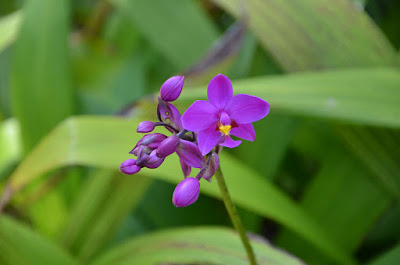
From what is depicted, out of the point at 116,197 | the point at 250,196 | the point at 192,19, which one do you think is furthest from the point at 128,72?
the point at 250,196

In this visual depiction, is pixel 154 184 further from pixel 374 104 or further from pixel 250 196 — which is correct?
pixel 374 104

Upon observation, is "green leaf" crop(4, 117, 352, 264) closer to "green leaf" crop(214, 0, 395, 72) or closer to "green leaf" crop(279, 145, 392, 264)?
Answer: "green leaf" crop(279, 145, 392, 264)

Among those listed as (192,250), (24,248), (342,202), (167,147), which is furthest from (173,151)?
(342,202)

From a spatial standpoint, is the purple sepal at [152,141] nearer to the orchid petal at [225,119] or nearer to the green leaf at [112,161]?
the orchid petal at [225,119]

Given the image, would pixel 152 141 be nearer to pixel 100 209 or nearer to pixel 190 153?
pixel 190 153

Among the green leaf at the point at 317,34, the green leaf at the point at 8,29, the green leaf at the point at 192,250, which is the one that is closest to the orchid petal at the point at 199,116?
the green leaf at the point at 192,250

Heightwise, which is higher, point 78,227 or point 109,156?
point 109,156
